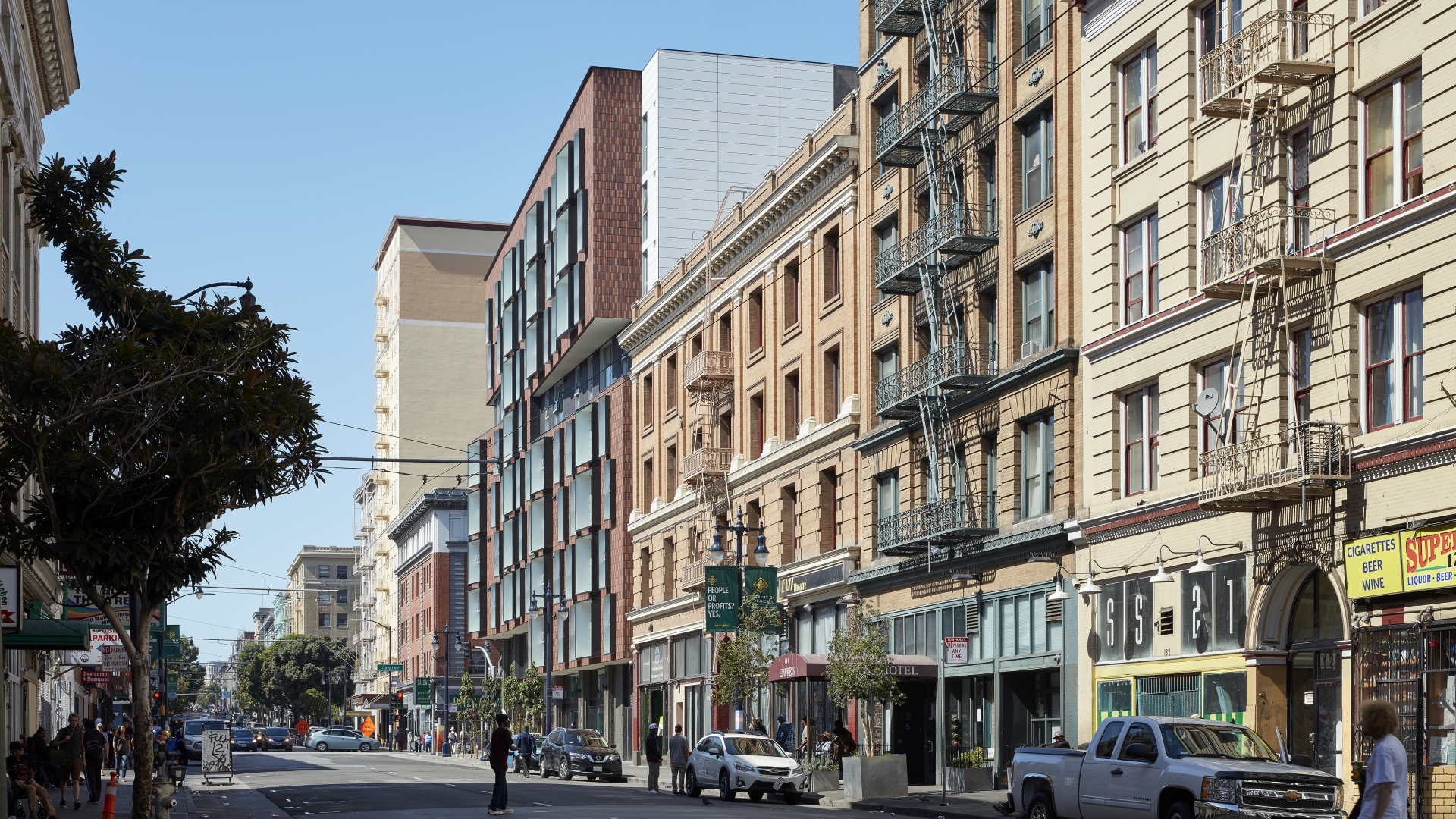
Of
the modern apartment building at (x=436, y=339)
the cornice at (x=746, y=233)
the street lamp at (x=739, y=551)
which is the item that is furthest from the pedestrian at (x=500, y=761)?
the modern apartment building at (x=436, y=339)

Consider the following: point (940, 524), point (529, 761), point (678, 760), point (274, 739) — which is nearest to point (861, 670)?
point (940, 524)

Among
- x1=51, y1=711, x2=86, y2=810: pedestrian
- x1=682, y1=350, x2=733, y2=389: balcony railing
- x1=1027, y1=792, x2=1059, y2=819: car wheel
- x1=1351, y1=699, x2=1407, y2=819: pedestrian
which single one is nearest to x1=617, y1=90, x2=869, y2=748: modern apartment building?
x1=682, y1=350, x2=733, y2=389: balcony railing

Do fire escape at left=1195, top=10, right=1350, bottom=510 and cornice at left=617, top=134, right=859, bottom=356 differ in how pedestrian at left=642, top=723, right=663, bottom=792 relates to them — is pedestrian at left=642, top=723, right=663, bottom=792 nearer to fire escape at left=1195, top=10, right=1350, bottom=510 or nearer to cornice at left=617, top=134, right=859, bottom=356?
cornice at left=617, top=134, right=859, bottom=356

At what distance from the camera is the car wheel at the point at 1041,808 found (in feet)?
81.8

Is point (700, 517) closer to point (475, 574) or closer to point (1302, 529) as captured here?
point (1302, 529)

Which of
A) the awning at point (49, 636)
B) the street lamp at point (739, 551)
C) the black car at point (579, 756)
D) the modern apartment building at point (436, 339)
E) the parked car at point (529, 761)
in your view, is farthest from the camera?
the modern apartment building at point (436, 339)

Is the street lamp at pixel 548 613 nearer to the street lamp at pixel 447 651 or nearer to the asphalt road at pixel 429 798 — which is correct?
the asphalt road at pixel 429 798

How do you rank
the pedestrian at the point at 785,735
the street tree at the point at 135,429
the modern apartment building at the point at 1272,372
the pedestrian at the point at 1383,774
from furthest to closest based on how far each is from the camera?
the pedestrian at the point at 785,735, the modern apartment building at the point at 1272,372, the street tree at the point at 135,429, the pedestrian at the point at 1383,774

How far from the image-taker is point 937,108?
4284 centimetres

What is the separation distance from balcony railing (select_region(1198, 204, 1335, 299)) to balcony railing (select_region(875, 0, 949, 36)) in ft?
55.0

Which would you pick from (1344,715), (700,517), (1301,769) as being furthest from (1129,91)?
(700,517)

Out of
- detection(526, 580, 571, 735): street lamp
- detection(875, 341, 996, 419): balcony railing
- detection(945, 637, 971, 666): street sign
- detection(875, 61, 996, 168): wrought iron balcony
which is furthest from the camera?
detection(526, 580, 571, 735): street lamp

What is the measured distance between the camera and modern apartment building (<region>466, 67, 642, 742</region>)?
73.3 meters

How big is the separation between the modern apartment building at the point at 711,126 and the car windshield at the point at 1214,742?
158 ft
